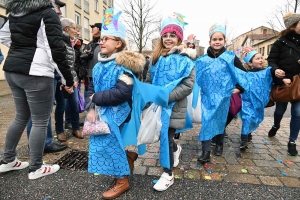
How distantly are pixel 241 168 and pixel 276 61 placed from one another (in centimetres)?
172

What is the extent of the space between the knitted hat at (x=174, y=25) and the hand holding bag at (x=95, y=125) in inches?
44.8

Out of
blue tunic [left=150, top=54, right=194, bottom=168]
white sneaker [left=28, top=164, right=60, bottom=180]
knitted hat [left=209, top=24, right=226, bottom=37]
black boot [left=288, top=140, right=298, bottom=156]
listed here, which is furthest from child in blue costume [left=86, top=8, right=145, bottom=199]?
black boot [left=288, top=140, right=298, bottom=156]

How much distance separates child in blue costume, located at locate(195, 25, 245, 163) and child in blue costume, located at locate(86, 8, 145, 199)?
1165mm

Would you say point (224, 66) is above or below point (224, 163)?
above

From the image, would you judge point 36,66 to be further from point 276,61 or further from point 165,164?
point 276,61

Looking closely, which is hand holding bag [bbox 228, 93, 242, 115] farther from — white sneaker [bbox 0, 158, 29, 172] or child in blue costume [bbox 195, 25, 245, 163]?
white sneaker [bbox 0, 158, 29, 172]

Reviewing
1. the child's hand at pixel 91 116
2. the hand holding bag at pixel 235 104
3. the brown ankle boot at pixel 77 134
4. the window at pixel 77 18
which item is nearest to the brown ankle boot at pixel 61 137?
the brown ankle boot at pixel 77 134

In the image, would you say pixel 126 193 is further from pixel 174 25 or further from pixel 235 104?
pixel 235 104

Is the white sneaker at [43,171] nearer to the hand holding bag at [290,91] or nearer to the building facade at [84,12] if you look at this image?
the hand holding bag at [290,91]

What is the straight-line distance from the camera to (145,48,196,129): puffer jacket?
2.17 m

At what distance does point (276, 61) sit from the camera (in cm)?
335

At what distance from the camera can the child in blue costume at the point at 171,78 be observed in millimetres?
2207

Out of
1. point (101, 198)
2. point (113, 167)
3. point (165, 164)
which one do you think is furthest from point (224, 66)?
point (101, 198)

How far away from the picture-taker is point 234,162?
9.71 ft
